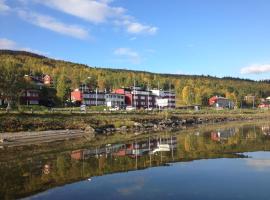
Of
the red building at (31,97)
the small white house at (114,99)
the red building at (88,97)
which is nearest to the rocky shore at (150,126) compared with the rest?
the red building at (31,97)

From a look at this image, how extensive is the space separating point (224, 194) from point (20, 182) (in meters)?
13.6

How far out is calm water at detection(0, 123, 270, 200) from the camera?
76.5 feet

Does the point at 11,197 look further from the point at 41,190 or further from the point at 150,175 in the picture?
the point at 150,175

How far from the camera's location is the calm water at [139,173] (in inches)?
918

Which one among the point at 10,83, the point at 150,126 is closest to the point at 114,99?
the point at 150,126

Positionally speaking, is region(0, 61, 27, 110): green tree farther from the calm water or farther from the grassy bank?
the calm water

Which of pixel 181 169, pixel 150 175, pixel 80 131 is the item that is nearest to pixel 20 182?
pixel 150 175

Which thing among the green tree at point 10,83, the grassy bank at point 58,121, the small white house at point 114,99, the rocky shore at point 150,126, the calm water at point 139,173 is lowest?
the rocky shore at point 150,126

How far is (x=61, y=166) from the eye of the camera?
3406 cm

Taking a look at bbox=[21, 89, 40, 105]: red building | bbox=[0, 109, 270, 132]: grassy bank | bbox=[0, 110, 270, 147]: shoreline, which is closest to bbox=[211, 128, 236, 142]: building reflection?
bbox=[0, 110, 270, 147]: shoreline

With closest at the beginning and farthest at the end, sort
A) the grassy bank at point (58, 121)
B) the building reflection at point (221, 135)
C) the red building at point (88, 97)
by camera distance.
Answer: the building reflection at point (221, 135) → the grassy bank at point (58, 121) → the red building at point (88, 97)

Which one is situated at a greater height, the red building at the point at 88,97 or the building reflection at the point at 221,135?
the red building at the point at 88,97

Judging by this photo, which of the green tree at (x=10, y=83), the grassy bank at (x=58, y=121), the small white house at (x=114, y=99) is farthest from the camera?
the small white house at (x=114, y=99)

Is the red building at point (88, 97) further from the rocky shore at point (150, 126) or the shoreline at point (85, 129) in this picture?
the shoreline at point (85, 129)
